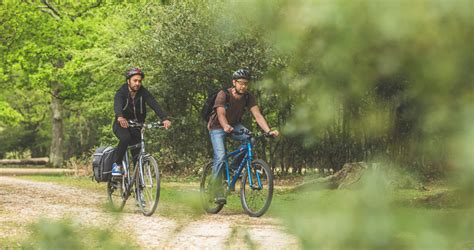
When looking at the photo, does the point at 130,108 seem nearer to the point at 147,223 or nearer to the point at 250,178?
the point at 250,178

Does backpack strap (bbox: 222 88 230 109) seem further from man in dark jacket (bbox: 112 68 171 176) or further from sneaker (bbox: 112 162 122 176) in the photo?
sneaker (bbox: 112 162 122 176)

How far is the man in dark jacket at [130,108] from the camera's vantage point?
30.9 feet

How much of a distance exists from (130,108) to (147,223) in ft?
6.69

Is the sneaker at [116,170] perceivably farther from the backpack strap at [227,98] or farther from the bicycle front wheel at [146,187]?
the backpack strap at [227,98]

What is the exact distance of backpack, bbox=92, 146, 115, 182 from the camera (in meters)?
10.1

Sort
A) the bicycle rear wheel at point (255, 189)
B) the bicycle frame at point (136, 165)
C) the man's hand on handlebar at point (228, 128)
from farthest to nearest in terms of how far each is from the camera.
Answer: the bicycle frame at point (136, 165)
the bicycle rear wheel at point (255, 189)
the man's hand on handlebar at point (228, 128)

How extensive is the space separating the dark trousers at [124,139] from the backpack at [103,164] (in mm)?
145

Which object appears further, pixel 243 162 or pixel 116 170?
pixel 116 170

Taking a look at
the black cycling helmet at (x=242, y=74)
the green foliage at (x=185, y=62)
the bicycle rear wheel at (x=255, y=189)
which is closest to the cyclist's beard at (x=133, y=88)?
the black cycling helmet at (x=242, y=74)

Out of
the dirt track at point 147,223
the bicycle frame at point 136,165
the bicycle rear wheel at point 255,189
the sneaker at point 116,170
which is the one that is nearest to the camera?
the dirt track at point 147,223

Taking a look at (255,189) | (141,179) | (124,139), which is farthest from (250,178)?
(124,139)

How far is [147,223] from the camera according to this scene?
8195 millimetres

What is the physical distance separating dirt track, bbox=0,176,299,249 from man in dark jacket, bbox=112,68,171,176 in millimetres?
936

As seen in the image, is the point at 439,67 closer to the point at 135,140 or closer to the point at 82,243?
the point at 82,243
